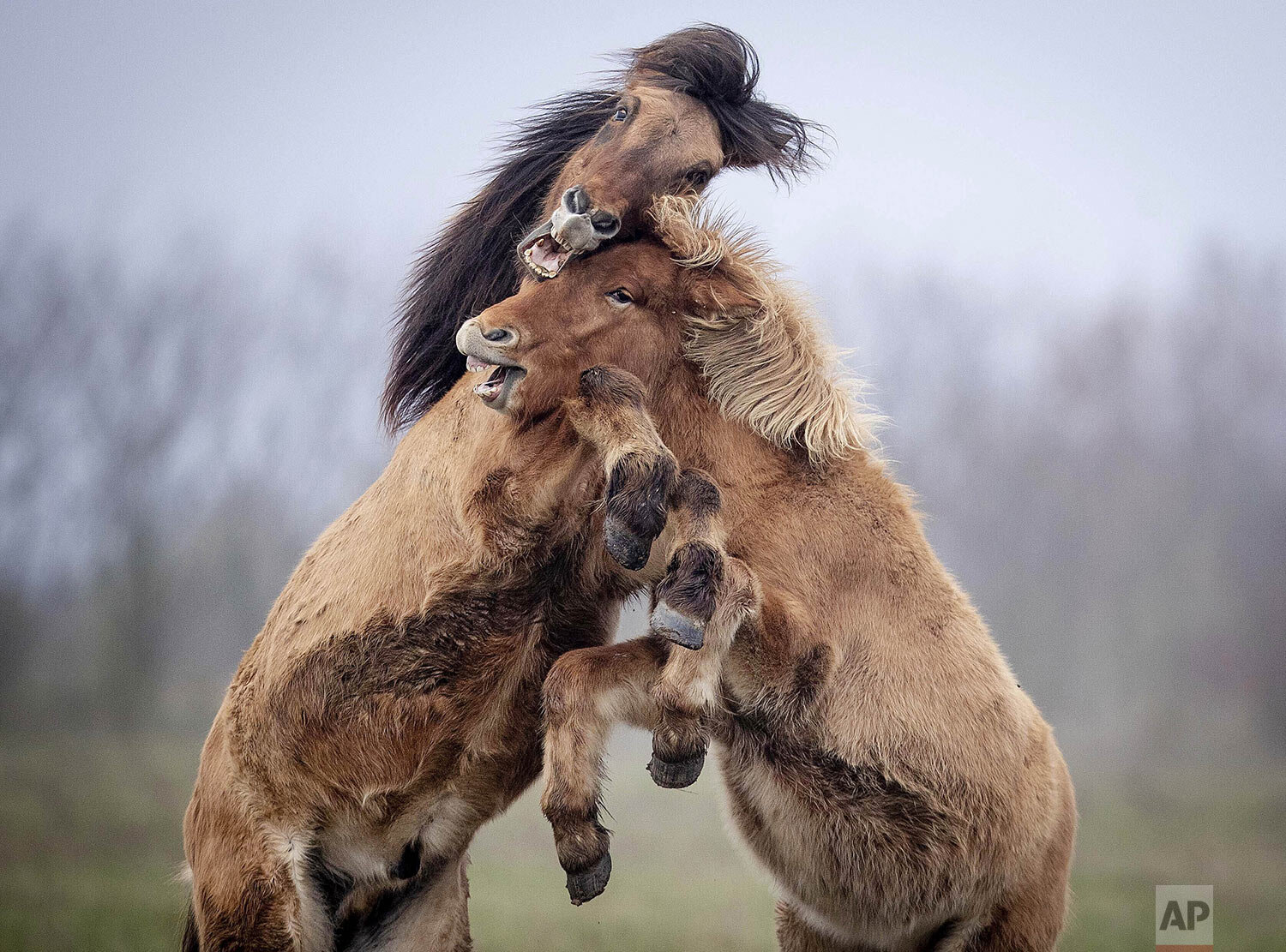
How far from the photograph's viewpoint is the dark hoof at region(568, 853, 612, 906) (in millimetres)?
3090

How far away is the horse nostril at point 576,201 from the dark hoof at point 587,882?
6.98 ft

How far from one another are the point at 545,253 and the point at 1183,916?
193 inches

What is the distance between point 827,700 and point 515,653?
1.09 m

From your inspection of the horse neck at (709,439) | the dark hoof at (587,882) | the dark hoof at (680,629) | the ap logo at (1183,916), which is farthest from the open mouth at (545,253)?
the ap logo at (1183,916)

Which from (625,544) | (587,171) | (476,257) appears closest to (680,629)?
(625,544)

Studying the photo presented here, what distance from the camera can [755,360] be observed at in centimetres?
368

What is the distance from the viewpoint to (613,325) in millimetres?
3502

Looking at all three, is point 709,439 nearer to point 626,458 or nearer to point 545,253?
point 626,458

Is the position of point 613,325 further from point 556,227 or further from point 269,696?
point 269,696

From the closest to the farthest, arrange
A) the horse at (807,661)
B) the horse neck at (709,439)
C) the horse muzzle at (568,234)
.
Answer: the horse at (807,661), the horse muzzle at (568,234), the horse neck at (709,439)

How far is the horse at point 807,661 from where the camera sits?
3.26m

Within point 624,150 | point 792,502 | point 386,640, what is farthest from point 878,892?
point 624,150

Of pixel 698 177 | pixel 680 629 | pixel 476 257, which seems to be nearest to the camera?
pixel 680 629

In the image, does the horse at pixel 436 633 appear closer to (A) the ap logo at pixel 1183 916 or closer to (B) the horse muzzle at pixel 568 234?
(B) the horse muzzle at pixel 568 234
